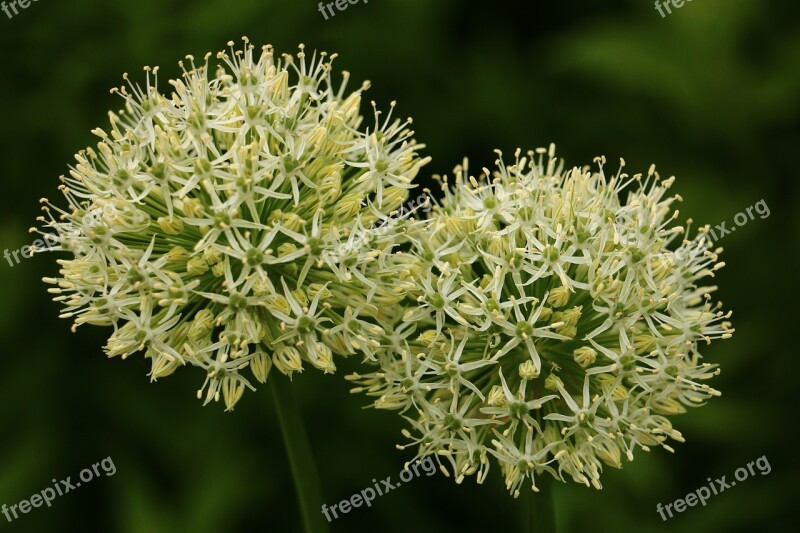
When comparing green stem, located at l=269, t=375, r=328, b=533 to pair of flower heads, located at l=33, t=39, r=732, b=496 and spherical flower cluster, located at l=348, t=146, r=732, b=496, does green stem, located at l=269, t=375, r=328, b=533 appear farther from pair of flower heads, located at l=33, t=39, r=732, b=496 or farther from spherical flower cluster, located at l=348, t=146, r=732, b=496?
spherical flower cluster, located at l=348, t=146, r=732, b=496

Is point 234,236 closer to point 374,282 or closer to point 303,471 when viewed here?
point 374,282

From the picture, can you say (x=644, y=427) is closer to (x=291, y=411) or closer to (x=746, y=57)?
(x=291, y=411)

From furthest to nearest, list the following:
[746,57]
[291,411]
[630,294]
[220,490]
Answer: [746,57] < [220,490] < [630,294] < [291,411]

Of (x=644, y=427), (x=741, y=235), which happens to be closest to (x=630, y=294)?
(x=644, y=427)

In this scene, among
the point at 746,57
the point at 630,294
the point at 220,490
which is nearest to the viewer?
the point at 630,294

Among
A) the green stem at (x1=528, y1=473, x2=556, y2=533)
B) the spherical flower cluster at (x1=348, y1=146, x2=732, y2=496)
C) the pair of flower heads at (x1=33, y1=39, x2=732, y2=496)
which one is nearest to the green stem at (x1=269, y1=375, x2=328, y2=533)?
the pair of flower heads at (x1=33, y1=39, x2=732, y2=496)

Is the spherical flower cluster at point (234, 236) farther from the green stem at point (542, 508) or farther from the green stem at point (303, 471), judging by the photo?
the green stem at point (542, 508)
